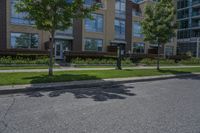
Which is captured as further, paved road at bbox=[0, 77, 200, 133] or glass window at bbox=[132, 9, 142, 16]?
glass window at bbox=[132, 9, 142, 16]

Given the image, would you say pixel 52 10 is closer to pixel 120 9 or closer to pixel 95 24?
pixel 95 24

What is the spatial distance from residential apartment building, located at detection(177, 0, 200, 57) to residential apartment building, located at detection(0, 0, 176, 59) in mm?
14398

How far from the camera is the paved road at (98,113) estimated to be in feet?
14.5

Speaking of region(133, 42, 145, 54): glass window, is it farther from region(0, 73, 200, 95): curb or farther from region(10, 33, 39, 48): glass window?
region(0, 73, 200, 95): curb

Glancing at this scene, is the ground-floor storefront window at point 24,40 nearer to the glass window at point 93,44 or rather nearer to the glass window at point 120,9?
the glass window at point 93,44

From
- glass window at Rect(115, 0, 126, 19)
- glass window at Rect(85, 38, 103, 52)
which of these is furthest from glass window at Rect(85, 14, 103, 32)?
glass window at Rect(115, 0, 126, 19)

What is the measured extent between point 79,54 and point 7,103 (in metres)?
16.8

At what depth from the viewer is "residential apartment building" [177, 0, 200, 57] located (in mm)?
49922

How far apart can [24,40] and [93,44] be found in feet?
31.5

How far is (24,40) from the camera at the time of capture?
25.2m

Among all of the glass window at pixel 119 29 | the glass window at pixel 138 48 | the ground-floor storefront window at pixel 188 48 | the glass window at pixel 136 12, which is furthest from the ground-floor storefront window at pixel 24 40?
the ground-floor storefront window at pixel 188 48

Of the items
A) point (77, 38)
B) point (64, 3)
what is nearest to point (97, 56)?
point (77, 38)

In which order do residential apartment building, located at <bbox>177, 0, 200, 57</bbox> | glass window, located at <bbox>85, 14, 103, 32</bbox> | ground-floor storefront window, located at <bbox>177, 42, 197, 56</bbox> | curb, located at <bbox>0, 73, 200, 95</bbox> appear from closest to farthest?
curb, located at <bbox>0, 73, 200, 95</bbox>
glass window, located at <bbox>85, 14, 103, 32</bbox>
ground-floor storefront window, located at <bbox>177, 42, 197, 56</bbox>
residential apartment building, located at <bbox>177, 0, 200, 57</bbox>

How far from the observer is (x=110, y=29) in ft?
103
